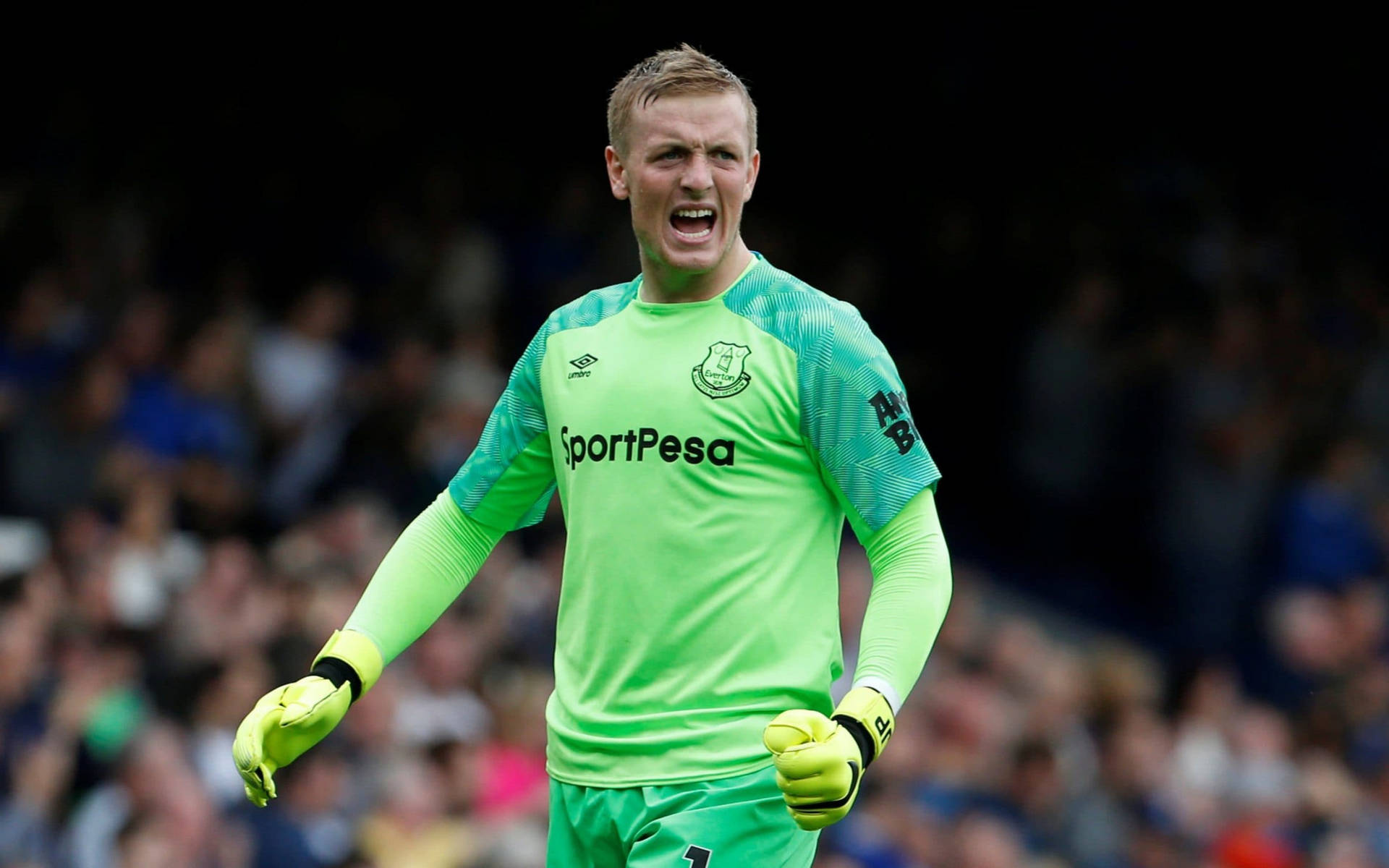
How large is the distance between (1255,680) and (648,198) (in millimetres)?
8705

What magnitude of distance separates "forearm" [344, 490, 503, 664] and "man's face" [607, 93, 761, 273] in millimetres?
786

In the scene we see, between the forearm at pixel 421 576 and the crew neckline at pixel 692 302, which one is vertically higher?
the crew neckline at pixel 692 302

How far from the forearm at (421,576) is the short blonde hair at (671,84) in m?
0.91

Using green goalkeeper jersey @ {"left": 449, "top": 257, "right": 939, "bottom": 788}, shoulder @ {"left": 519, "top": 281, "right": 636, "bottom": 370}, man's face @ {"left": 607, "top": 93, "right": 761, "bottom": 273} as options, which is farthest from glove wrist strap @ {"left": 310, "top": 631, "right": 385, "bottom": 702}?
man's face @ {"left": 607, "top": 93, "right": 761, "bottom": 273}

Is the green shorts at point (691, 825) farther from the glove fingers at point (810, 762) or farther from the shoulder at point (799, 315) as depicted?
the shoulder at point (799, 315)

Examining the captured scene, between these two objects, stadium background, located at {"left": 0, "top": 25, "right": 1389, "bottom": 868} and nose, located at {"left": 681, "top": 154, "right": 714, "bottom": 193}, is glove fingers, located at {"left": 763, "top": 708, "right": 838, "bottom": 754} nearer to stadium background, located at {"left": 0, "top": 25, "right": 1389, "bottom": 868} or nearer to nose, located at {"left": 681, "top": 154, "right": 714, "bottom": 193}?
nose, located at {"left": 681, "top": 154, "right": 714, "bottom": 193}

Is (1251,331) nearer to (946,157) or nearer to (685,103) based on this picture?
(946,157)

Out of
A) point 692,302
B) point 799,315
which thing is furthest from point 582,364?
point 799,315

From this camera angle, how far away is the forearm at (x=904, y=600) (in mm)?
3717

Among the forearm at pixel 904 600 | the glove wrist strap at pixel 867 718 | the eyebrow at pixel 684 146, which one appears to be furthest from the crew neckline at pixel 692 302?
the glove wrist strap at pixel 867 718

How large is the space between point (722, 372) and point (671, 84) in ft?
1.89

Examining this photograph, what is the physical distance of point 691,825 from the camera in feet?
12.3

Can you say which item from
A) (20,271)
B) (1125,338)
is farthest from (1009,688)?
(20,271)

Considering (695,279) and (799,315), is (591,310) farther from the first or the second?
(799,315)
